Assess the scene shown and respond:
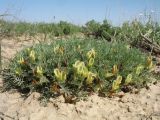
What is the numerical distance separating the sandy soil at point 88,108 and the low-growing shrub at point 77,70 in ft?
0.41

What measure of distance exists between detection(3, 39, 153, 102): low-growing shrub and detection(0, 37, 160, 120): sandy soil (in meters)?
0.12

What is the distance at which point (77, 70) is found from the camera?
13.3 ft

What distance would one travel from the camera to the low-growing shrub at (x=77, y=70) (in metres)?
4.13

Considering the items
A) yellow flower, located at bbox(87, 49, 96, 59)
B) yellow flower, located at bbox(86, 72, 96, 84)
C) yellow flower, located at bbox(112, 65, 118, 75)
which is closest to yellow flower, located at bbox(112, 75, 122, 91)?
yellow flower, located at bbox(112, 65, 118, 75)

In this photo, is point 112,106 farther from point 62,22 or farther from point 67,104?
point 62,22

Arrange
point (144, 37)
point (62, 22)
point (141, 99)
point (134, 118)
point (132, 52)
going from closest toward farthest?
point (134, 118) < point (141, 99) < point (132, 52) < point (144, 37) < point (62, 22)

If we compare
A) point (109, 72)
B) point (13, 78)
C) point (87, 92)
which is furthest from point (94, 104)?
point (13, 78)

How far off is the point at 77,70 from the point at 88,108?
1.46ft

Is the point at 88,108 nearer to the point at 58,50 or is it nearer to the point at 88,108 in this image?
the point at 88,108

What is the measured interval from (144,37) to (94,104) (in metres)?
2.08

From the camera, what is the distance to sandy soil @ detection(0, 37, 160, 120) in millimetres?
4008

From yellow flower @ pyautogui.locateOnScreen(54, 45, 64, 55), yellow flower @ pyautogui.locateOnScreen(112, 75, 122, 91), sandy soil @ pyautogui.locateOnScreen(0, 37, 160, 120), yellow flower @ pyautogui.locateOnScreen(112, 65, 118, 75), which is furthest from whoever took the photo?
yellow flower @ pyautogui.locateOnScreen(54, 45, 64, 55)

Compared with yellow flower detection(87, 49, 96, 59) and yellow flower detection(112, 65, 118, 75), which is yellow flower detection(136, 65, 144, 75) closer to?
yellow flower detection(112, 65, 118, 75)

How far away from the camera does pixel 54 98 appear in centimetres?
419
